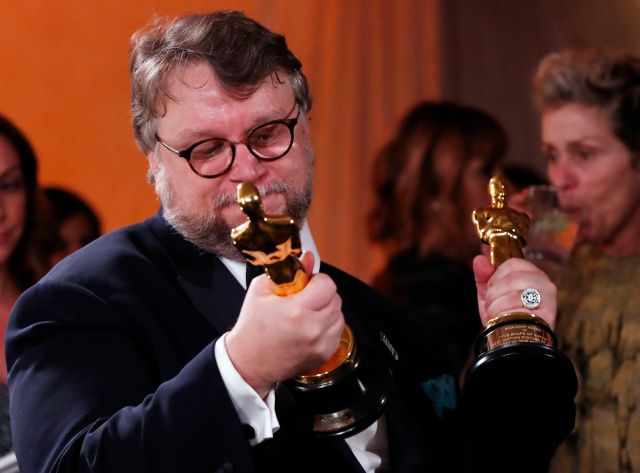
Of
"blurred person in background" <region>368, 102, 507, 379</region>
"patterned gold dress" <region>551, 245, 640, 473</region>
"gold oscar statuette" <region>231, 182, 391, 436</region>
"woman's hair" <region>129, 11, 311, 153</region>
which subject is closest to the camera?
"gold oscar statuette" <region>231, 182, 391, 436</region>

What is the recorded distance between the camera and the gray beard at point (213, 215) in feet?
4.82

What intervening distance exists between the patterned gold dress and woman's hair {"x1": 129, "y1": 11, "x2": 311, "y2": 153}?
89 cm

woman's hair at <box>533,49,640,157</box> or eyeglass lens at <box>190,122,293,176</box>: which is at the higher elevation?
eyeglass lens at <box>190,122,293,176</box>

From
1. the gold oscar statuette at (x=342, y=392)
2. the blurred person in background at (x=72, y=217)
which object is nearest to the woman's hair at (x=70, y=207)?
the blurred person in background at (x=72, y=217)

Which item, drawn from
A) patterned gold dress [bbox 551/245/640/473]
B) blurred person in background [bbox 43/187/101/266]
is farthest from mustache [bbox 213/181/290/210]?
blurred person in background [bbox 43/187/101/266]

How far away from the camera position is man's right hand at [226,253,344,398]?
3.68ft

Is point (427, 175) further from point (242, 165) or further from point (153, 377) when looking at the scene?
point (153, 377)

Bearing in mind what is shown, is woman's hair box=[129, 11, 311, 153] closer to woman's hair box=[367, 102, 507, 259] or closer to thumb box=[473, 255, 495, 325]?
thumb box=[473, 255, 495, 325]

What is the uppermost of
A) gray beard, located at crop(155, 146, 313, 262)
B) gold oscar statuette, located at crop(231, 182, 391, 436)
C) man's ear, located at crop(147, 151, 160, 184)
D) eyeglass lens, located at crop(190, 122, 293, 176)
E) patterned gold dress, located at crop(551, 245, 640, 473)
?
eyeglass lens, located at crop(190, 122, 293, 176)

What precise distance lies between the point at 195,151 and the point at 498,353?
0.46 metres

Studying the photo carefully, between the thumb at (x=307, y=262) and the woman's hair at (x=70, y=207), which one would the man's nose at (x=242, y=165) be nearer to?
the thumb at (x=307, y=262)

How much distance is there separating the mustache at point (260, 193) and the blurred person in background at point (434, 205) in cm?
101

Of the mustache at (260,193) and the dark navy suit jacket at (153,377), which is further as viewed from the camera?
the mustache at (260,193)

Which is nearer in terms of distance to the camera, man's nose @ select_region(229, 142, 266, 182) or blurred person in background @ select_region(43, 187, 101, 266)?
man's nose @ select_region(229, 142, 266, 182)
